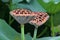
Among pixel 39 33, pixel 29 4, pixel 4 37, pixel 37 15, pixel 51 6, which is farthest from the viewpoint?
pixel 39 33

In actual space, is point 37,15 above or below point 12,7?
below

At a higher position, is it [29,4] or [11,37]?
[29,4]

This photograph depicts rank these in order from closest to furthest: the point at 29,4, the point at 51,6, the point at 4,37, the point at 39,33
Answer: the point at 4,37 → the point at 51,6 → the point at 29,4 → the point at 39,33

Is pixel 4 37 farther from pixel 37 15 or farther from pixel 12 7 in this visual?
pixel 12 7

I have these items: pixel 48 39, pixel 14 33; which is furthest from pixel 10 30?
pixel 48 39

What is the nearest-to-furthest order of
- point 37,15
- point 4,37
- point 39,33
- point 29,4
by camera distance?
point 37,15 → point 4,37 → point 29,4 → point 39,33

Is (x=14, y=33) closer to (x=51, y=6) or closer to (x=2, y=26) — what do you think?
(x=2, y=26)

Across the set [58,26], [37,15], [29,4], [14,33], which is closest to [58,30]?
[58,26]

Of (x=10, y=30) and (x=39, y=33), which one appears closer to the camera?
(x=10, y=30)

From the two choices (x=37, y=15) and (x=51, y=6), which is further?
(x=51, y=6)
